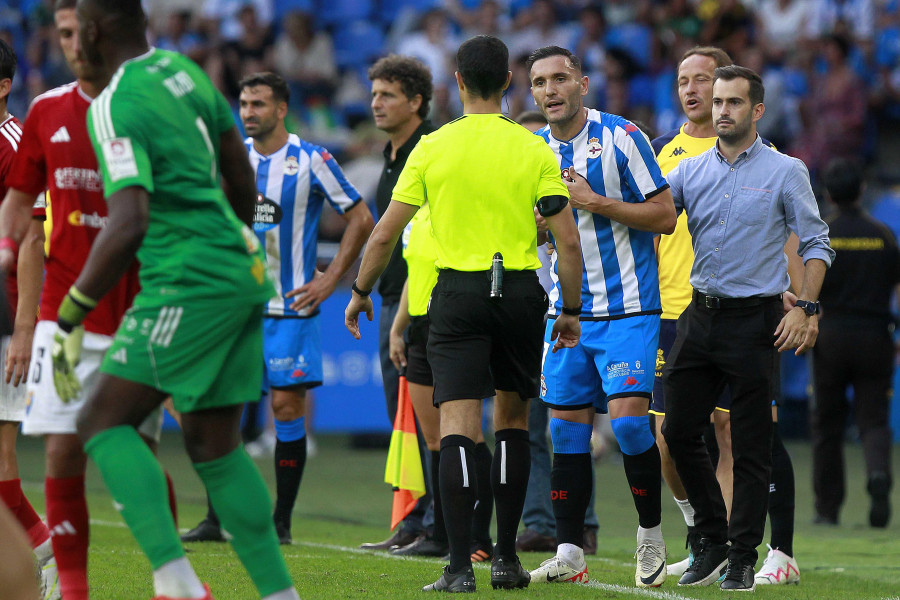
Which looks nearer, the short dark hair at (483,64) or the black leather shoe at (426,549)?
the short dark hair at (483,64)

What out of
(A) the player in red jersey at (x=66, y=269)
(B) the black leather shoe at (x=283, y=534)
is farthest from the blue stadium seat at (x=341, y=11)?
(A) the player in red jersey at (x=66, y=269)

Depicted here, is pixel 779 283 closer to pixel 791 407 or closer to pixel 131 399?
pixel 131 399

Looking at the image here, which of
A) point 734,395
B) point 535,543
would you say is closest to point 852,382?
point 535,543

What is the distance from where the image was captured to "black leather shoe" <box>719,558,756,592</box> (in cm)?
551

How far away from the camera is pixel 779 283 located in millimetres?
5688

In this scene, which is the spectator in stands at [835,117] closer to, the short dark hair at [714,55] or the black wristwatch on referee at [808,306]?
the short dark hair at [714,55]

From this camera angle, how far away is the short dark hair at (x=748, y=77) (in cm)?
579

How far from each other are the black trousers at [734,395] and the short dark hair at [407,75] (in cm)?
244

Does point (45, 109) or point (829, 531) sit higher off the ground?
point (45, 109)

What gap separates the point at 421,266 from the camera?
668 cm

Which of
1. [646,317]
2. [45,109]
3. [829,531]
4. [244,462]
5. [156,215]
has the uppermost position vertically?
[45,109]

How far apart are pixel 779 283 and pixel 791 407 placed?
8.98m

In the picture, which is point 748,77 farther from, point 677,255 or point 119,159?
point 119,159

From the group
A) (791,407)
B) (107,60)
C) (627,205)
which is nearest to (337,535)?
(627,205)
